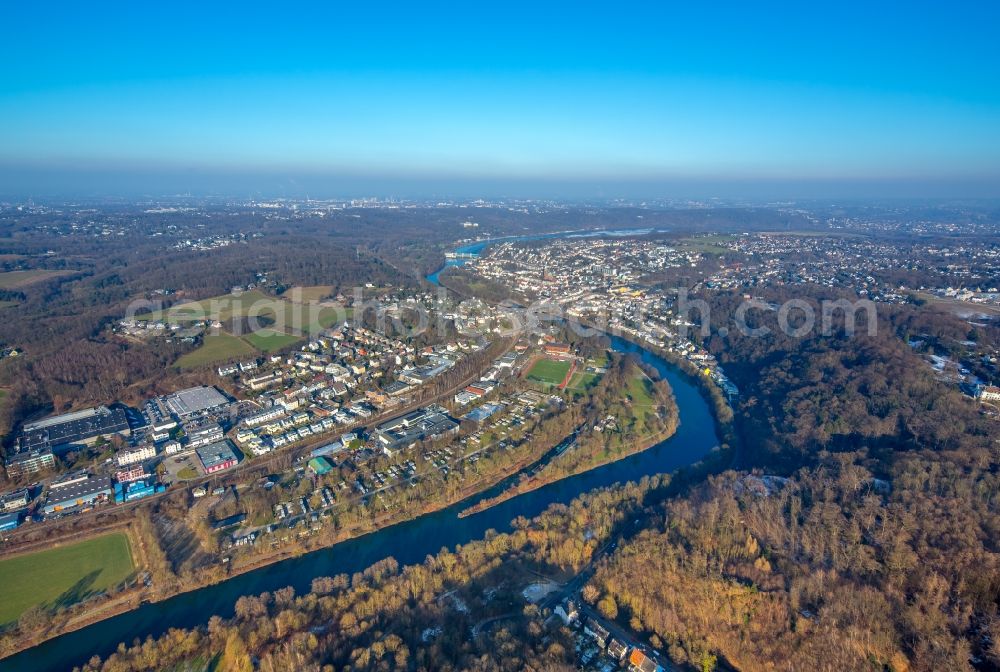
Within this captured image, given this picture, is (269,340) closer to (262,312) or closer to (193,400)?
(262,312)

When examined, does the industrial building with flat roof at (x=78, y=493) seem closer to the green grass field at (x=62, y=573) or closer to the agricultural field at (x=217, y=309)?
the green grass field at (x=62, y=573)

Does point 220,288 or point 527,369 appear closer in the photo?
point 527,369

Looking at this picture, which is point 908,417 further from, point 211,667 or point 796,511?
point 211,667

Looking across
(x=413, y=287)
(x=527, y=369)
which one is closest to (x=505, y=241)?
(x=413, y=287)

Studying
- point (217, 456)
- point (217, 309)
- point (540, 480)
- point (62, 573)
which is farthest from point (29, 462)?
point (217, 309)

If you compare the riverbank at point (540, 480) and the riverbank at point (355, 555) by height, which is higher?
the riverbank at point (540, 480)

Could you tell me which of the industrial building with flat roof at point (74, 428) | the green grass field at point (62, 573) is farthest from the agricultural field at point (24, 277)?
the green grass field at point (62, 573)
